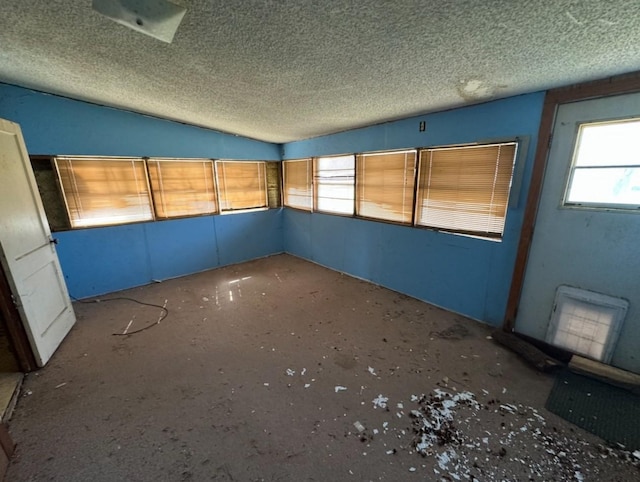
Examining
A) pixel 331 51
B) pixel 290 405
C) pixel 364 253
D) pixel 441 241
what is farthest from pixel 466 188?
pixel 290 405

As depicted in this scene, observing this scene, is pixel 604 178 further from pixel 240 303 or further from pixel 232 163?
pixel 232 163

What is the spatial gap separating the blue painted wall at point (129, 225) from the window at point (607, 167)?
4.38 meters

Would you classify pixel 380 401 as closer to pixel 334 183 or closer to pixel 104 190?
pixel 334 183

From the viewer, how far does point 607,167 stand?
1862 millimetres

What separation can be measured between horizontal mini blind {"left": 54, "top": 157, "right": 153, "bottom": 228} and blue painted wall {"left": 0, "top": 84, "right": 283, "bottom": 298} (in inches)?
4.9

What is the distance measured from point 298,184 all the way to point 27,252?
11.9ft

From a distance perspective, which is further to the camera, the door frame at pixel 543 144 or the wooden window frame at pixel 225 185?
the wooden window frame at pixel 225 185

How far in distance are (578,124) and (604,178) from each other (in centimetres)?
45

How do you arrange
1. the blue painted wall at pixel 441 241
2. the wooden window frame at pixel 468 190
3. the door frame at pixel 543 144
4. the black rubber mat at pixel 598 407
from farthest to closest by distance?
1. the wooden window frame at pixel 468 190
2. the blue painted wall at pixel 441 241
3. the door frame at pixel 543 144
4. the black rubber mat at pixel 598 407

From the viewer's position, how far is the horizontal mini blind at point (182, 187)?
3.84m

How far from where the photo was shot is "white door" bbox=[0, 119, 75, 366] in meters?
2.02

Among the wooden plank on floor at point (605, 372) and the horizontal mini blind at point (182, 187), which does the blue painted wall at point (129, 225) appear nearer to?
the horizontal mini blind at point (182, 187)

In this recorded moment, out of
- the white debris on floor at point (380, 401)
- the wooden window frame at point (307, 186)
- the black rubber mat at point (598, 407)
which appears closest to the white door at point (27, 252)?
the white debris on floor at point (380, 401)

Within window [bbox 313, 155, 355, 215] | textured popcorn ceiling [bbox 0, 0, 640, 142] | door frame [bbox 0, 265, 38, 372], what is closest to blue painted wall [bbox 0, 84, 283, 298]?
textured popcorn ceiling [bbox 0, 0, 640, 142]
